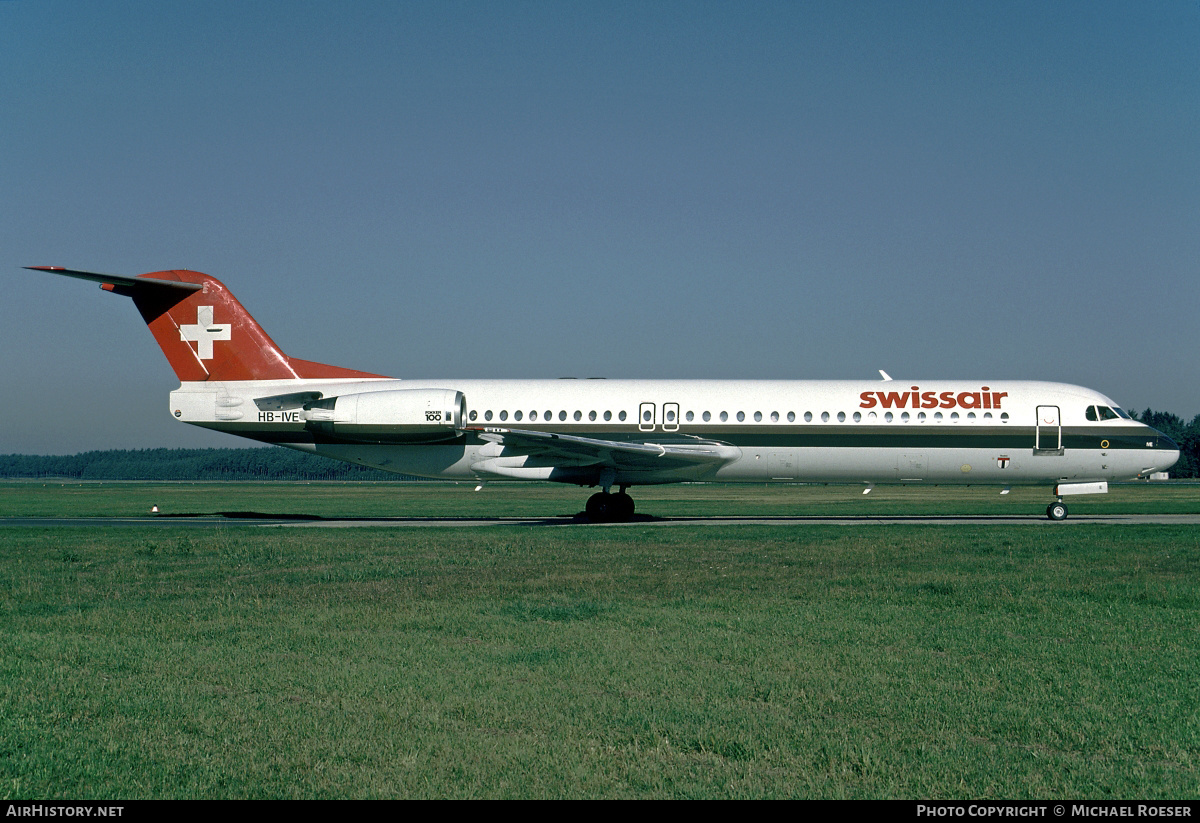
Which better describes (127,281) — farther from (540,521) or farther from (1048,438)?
(1048,438)

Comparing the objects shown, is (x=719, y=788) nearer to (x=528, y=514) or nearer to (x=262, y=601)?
(x=262, y=601)

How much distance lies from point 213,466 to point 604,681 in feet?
502

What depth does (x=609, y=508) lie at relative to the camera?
2586cm

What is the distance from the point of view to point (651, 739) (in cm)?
572

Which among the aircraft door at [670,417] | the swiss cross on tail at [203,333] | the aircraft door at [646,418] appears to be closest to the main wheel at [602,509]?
the aircraft door at [646,418]

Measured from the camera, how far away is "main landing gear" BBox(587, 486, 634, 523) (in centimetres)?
2581

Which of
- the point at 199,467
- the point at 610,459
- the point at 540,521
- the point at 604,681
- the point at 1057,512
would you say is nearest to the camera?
the point at 604,681

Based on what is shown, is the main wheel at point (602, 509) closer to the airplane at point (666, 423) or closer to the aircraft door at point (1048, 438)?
the airplane at point (666, 423)

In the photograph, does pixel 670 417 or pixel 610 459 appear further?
pixel 670 417

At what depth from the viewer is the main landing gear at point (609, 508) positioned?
84.7 ft

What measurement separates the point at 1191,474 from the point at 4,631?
4347 inches

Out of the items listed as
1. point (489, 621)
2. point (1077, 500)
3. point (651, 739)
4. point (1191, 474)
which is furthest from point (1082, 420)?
point (1191, 474)

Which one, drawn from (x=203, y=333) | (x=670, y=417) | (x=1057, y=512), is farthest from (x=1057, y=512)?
(x=203, y=333)
